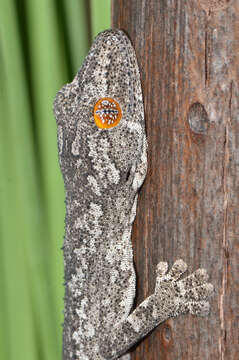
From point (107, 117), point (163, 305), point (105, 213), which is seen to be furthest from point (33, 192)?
point (163, 305)

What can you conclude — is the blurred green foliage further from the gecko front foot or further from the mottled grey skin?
the gecko front foot

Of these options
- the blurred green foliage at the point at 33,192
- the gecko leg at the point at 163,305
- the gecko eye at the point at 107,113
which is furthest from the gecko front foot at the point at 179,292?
the blurred green foliage at the point at 33,192

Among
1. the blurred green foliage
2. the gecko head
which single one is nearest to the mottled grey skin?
the gecko head

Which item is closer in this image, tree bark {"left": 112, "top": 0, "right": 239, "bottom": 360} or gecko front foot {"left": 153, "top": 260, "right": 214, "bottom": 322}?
tree bark {"left": 112, "top": 0, "right": 239, "bottom": 360}

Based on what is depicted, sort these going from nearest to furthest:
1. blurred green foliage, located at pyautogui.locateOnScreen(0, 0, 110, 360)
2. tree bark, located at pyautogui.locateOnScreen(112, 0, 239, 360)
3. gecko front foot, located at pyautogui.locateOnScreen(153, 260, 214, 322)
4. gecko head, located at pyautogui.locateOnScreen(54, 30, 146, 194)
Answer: tree bark, located at pyautogui.locateOnScreen(112, 0, 239, 360), gecko front foot, located at pyautogui.locateOnScreen(153, 260, 214, 322), gecko head, located at pyautogui.locateOnScreen(54, 30, 146, 194), blurred green foliage, located at pyautogui.locateOnScreen(0, 0, 110, 360)

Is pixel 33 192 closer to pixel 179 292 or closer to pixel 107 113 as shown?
pixel 107 113

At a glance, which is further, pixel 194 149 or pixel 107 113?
pixel 107 113
